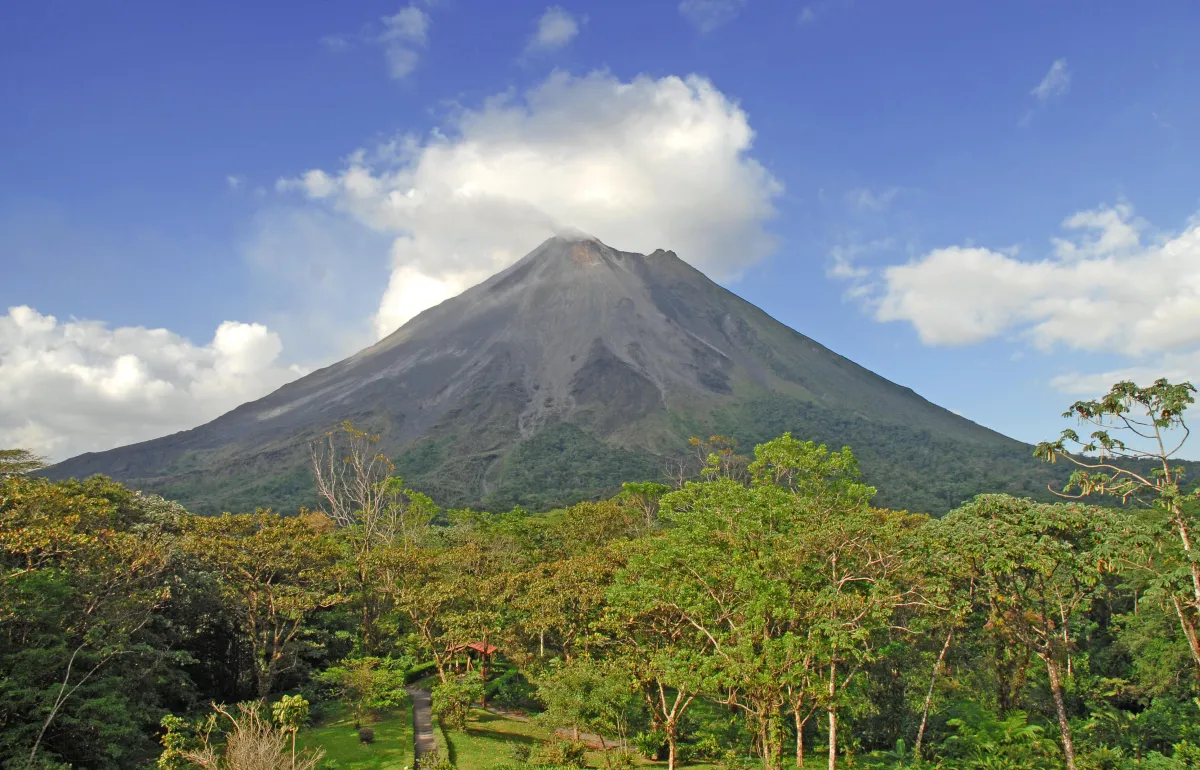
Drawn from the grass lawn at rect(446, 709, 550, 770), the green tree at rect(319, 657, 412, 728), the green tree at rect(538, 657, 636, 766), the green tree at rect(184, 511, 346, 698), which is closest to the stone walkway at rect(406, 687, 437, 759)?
the grass lawn at rect(446, 709, 550, 770)

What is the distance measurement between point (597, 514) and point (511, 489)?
82.3 metres

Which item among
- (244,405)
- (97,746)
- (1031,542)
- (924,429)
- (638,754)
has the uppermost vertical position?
(244,405)

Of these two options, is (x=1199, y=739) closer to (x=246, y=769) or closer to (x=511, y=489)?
(x=246, y=769)

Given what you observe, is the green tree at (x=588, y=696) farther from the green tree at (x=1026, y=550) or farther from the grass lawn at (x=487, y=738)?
the green tree at (x=1026, y=550)

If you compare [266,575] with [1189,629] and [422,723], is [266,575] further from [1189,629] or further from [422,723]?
[1189,629]

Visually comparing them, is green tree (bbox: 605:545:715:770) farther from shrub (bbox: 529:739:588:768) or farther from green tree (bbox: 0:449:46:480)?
green tree (bbox: 0:449:46:480)

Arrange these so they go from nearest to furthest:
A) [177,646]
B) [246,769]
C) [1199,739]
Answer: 1. [246,769]
2. [1199,739]
3. [177,646]

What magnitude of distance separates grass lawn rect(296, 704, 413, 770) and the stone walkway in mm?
253

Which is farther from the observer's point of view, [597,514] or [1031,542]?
[597,514]

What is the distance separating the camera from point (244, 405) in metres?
194

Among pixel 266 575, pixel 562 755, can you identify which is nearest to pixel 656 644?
pixel 562 755

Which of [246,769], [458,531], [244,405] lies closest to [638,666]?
[246,769]

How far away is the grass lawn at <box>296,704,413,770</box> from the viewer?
22188mm

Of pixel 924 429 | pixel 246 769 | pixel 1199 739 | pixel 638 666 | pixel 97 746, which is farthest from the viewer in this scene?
pixel 924 429
